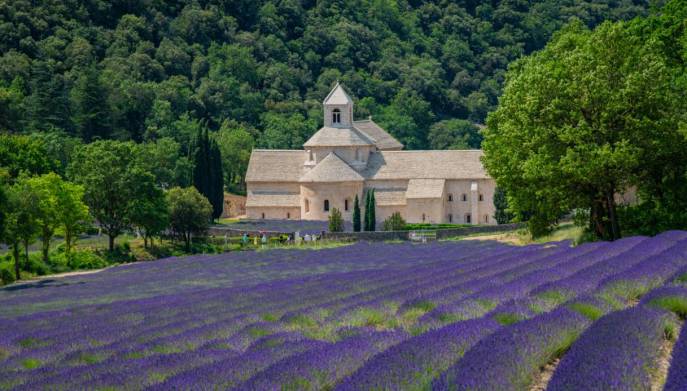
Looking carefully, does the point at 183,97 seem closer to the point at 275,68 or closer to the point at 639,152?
the point at 275,68

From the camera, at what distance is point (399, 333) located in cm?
1362

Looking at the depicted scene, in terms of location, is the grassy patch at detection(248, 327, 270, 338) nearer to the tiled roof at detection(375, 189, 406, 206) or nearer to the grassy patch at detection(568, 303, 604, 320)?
the grassy patch at detection(568, 303, 604, 320)

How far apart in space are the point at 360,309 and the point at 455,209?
7299 centimetres

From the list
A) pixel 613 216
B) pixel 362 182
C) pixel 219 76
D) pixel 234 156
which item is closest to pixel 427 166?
pixel 362 182

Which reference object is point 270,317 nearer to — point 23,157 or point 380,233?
point 380,233

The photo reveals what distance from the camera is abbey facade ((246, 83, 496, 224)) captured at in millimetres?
86312

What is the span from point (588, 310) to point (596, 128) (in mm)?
22313

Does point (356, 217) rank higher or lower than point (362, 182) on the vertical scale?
lower

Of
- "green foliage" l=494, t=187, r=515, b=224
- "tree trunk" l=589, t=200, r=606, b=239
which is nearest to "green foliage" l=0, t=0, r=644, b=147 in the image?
"green foliage" l=494, t=187, r=515, b=224

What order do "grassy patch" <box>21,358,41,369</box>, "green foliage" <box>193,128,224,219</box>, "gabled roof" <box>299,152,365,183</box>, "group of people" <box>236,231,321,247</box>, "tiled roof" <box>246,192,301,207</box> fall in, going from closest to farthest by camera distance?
"grassy patch" <box>21,358,41,369</box> < "group of people" <box>236,231,321,247</box> < "green foliage" <box>193,128,224,219</box> < "gabled roof" <box>299,152,365,183</box> < "tiled roof" <box>246,192,301,207</box>

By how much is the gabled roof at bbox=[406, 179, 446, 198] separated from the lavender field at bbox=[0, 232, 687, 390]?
195 feet

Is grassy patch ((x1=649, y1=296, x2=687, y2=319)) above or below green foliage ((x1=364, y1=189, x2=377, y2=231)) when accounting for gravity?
below

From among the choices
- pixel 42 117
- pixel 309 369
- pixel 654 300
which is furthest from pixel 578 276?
pixel 42 117

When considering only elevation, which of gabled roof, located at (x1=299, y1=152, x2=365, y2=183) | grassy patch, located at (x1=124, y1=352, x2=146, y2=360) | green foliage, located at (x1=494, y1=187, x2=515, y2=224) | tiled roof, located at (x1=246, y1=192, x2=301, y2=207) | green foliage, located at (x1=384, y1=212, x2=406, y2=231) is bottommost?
grassy patch, located at (x1=124, y1=352, x2=146, y2=360)
